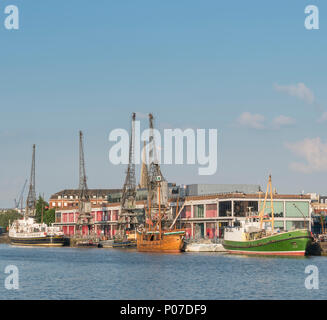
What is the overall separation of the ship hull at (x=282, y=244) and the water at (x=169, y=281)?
13861 millimetres

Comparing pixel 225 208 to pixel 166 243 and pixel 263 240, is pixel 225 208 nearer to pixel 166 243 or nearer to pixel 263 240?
pixel 166 243

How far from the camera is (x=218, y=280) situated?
82.9 m

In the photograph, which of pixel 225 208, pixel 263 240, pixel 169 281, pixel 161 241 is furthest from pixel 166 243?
pixel 169 281

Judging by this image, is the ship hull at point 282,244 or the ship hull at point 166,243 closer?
the ship hull at point 282,244

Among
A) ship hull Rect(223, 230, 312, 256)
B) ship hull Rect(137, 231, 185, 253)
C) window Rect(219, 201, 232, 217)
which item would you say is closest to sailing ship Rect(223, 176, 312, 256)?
ship hull Rect(223, 230, 312, 256)

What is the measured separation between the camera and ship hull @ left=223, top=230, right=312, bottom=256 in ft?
418

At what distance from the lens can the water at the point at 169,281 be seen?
69125mm

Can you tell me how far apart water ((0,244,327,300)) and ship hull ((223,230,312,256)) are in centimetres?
1386

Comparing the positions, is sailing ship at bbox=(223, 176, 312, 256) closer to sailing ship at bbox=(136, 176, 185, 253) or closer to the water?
the water

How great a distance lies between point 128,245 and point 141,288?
107 metres

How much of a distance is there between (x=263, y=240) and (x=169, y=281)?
53.4 metres

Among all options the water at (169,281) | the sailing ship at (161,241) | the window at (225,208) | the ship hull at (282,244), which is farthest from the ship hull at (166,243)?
the water at (169,281)

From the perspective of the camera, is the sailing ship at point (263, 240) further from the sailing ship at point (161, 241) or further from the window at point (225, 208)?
the window at point (225, 208)

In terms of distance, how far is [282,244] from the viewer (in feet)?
423
